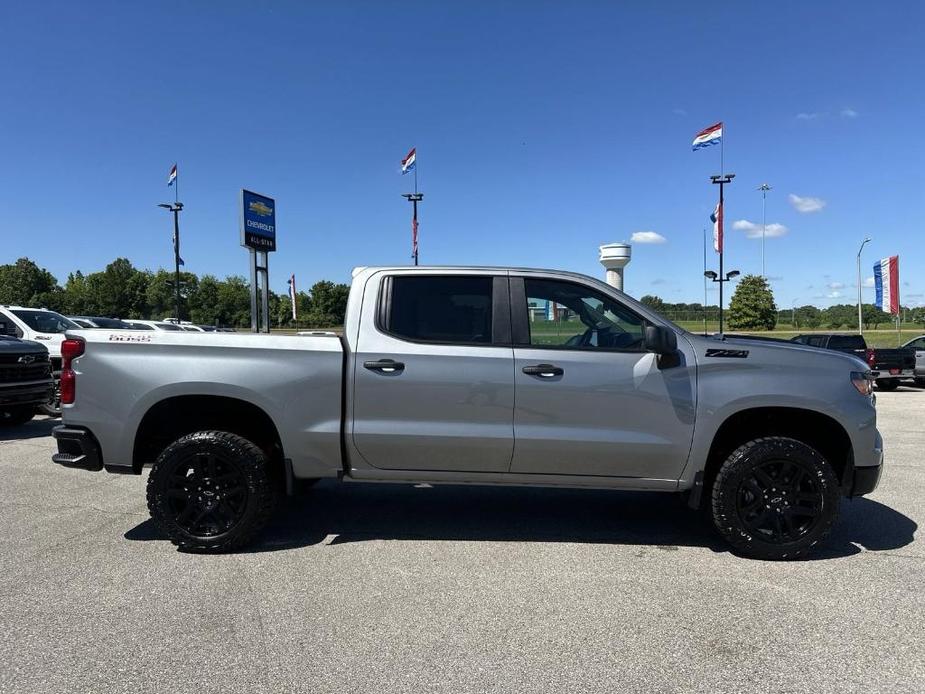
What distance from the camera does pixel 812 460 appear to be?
3.96 m

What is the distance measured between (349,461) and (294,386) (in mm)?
621

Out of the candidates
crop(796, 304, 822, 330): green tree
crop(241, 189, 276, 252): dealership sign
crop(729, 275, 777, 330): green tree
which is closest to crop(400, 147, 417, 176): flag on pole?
crop(241, 189, 276, 252): dealership sign

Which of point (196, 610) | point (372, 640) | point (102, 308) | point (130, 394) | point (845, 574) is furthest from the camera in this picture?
point (102, 308)

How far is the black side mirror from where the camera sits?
12.6 feet

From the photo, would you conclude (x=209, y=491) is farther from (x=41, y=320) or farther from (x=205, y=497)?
(x=41, y=320)

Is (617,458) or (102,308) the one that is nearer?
(617,458)

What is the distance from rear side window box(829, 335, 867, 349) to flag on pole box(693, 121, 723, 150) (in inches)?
684

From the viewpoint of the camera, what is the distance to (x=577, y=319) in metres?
4.23

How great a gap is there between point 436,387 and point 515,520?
1.55 m

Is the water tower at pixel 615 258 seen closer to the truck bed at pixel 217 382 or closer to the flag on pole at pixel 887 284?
the truck bed at pixel 217 382

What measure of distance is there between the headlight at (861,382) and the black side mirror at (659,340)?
123 cm

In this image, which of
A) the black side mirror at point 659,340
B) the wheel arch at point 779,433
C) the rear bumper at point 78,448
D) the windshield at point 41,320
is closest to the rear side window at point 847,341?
the wheel arch at point 779,433

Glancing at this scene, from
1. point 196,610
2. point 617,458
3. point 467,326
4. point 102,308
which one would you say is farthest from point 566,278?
point 102,308

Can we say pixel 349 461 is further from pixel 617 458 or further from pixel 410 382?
pixel 617 458
